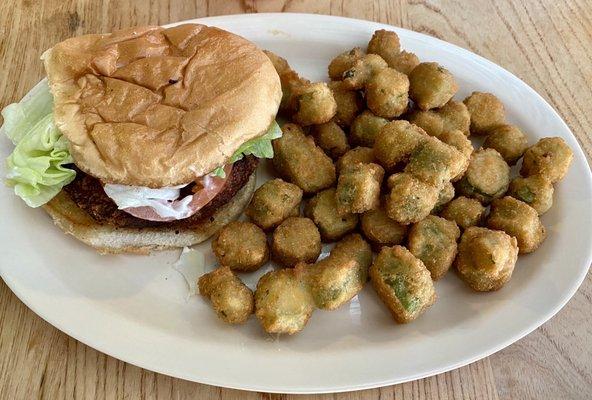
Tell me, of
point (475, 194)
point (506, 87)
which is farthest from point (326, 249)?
point (506, 87)

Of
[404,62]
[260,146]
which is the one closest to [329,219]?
[260,146]

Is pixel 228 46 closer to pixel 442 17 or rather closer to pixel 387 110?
pixel 387 110

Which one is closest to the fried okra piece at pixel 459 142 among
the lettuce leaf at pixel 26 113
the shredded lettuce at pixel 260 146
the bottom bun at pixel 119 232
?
the shredded lettuce at pixel 260 146

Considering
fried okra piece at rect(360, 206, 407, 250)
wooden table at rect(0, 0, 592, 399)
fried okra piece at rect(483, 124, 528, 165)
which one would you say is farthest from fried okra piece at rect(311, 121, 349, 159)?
wooden table at rect(0, 0, 592, 399)

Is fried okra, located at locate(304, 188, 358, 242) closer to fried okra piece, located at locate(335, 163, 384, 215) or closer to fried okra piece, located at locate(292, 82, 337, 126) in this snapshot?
fried okra piece, located at locate(335, 163, 384, 215)

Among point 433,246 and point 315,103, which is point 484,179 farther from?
point 315,103
